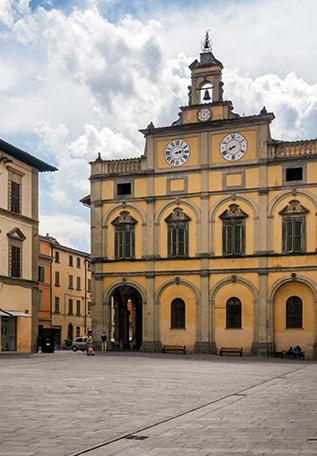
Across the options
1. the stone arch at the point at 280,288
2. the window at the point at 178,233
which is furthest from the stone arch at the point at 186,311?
the stone arch at the point at 280,288

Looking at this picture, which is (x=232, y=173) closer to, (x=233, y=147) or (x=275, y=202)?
(x=233, y=147)

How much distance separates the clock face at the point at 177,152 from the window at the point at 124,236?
4.84 meters

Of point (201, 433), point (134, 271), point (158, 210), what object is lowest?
point (201, 433)

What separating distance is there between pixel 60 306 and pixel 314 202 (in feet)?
121

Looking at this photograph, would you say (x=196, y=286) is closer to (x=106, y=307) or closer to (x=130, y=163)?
(x=106, y=307)

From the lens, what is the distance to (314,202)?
152 feet

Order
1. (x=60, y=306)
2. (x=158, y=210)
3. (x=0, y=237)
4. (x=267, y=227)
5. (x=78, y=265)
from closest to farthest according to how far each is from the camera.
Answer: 1. (x=0, y=237)
2. (x=267, y=227)
3. (x=158, y=210)
4. (x=60, y=306)
5. (x=78, y=265)

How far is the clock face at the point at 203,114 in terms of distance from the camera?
165 feet

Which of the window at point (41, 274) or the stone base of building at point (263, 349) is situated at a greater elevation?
the window at point (41, 274)

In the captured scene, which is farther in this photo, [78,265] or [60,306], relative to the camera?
[78,265]

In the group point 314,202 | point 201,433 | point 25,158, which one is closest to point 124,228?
point 25,158

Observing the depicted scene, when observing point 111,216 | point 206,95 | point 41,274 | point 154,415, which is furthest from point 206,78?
point 154,415

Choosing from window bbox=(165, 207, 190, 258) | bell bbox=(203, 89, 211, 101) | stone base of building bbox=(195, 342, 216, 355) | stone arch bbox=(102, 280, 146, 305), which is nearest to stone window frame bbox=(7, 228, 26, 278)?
stone arch bbox=(102, 280, 146, 305)

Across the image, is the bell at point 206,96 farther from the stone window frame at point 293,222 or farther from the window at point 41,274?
the window at point 41,274
